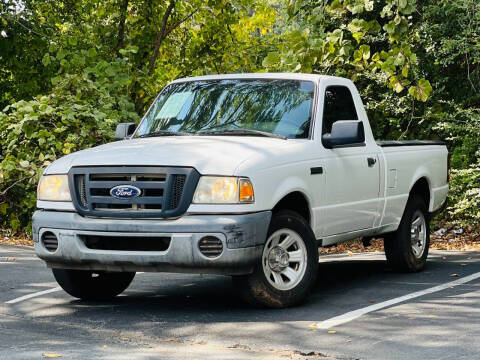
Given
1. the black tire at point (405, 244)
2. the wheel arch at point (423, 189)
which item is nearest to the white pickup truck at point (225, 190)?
the black tire at point (405, 244)

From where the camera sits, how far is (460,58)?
15.6 meters

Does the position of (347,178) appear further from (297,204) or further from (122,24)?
(122,24)

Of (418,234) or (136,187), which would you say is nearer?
(136,187)

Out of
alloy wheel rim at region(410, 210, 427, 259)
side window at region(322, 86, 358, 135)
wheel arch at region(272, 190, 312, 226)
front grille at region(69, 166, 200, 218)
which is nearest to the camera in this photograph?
front grille at region(69, 166, 200, 218)

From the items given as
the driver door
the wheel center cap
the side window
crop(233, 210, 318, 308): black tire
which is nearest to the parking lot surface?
crop(233, 210, 318, 308): black tire

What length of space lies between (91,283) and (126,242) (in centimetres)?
112

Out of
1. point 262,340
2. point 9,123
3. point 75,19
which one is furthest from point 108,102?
point 262,340

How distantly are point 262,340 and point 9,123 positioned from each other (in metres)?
8.74

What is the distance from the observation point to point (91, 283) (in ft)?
27.0

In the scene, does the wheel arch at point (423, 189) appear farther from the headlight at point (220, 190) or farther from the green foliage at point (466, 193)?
the headlight at point (220, 190)

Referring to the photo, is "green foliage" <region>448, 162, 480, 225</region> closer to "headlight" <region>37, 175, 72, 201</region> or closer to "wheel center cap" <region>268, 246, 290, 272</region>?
"wheel center cap" <region>268, 246, 290, 272</region>

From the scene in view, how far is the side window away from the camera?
8562 mm

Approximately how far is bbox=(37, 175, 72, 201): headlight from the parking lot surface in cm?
92

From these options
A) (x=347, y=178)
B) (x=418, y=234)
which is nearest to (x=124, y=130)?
(x=347, y=178)
